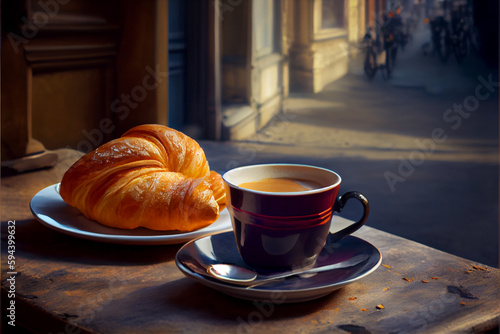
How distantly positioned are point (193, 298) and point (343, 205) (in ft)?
0.52

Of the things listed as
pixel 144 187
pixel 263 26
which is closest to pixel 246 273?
pixel 144 187

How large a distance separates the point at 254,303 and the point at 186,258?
0.24ft

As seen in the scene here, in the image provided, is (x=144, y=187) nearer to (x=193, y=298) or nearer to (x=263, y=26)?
(x=193, y=298)

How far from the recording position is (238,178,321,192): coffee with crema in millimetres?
495

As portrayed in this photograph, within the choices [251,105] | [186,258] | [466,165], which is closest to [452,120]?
[466,165]

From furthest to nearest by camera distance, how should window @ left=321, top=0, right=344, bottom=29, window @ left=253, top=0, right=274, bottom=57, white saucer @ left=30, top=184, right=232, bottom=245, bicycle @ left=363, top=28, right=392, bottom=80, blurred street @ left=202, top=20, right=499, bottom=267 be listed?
window @ left=321, top=0, right=344, bottom=29 < bicycle @ left=363, top=28, right=392, bottom=80 < window @ left=253, top=0, right=274, bottom=57 < blurred street @ left=202, top=20, right=499, bottom=267 < white saucer @ left=30, top=184, right=232, bottom=245

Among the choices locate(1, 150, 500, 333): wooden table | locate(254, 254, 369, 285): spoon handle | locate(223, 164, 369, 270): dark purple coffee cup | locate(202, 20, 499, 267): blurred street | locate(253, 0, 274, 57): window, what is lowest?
locate(202, 20, 499, 267): blurred street

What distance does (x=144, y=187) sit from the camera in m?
0.56

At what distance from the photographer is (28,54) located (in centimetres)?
89

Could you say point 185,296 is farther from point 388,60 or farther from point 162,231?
point 388,60

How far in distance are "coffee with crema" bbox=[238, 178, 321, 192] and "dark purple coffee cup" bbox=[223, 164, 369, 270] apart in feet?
0.07

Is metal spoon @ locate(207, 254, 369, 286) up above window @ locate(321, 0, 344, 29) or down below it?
below

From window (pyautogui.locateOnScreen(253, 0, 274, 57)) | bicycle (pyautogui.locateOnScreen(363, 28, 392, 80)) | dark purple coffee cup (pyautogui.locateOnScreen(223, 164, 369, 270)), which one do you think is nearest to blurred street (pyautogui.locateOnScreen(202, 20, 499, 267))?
bicycle (pyautogui.locateOnScreen(363, 28, 392, 80))

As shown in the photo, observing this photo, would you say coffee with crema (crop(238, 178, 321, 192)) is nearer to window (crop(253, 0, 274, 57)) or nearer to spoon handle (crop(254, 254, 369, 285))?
spoon handle (crop(254, 254, 369, 285))
